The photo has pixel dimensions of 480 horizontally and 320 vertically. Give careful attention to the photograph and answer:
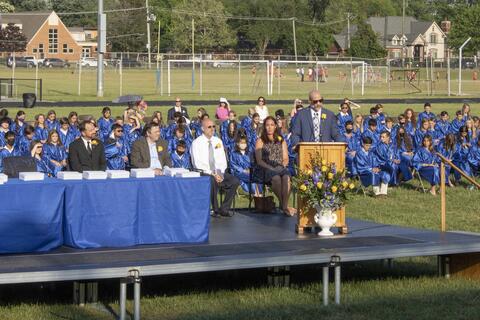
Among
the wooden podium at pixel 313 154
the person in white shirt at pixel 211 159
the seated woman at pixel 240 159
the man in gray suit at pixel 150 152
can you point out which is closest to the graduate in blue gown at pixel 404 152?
the seated woman at pixel 240 159

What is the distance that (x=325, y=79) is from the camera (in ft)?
212

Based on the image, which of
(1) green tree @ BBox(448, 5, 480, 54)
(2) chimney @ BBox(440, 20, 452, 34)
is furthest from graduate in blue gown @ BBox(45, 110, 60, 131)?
(2) chimney @ BBox(440, 20, 452, 34)

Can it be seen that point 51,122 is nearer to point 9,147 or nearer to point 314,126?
point 9,147

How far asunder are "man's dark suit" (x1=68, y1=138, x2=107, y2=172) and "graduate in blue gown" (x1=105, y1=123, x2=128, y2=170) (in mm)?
5085

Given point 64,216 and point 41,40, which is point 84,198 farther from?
point 41,40

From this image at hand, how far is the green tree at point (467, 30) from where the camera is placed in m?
96.0

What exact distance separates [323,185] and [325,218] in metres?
0.46

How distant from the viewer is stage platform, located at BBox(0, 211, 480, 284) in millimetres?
10016

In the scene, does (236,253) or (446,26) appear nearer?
(236,253)

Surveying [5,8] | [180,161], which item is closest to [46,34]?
[5,8]

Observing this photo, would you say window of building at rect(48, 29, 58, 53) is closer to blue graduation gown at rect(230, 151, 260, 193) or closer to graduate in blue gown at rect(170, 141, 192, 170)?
graduate in blue gown at rect(170, 141, 192, 170)

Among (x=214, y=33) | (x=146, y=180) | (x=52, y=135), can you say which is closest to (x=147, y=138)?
(x=146, y=180)

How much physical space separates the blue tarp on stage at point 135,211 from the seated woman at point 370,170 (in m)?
8.87

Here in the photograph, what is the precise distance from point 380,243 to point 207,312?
8.24 ft
